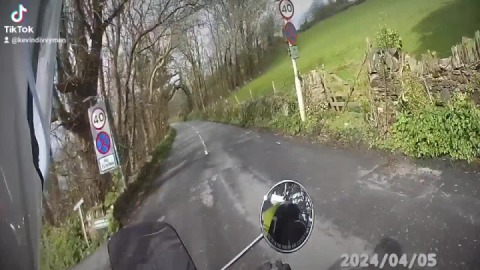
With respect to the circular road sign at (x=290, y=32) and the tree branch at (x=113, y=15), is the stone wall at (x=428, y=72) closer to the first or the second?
the circular road sign at (x=290, y=32)

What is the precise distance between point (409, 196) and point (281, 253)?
0.45 metres

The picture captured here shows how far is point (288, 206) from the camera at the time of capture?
57.6 inches

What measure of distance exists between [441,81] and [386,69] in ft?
0.58

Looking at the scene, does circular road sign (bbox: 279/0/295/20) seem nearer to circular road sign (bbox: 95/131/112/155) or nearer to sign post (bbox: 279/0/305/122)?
sign post (bbox: 279/0/305/122)

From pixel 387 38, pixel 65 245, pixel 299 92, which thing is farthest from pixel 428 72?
pixel 65 245

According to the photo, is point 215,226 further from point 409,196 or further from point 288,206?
point 409,196

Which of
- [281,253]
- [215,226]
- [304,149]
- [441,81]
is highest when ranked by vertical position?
[441,81]

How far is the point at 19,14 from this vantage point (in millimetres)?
1619

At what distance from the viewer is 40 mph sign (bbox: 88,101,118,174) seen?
5.22ft

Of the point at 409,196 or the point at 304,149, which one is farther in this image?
the point at 304,149

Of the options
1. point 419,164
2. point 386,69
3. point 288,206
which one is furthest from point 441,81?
point 288,206

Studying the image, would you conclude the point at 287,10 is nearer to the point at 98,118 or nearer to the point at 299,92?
the point at 299,92

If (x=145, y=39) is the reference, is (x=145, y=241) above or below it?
below

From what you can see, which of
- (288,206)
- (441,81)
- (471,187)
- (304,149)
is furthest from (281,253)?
(441,81)
